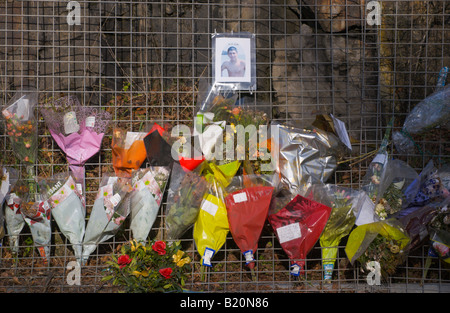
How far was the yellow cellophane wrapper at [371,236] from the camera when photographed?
8.27ft

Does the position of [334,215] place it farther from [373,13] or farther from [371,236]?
[373,13]

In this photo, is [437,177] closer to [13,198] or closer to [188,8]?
[188,8]

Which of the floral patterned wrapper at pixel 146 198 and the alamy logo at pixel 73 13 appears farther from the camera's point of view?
the alamy logo at pixel 73 13

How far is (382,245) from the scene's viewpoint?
8.27 ft

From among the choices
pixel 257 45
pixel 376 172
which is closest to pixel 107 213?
pixel 257 45

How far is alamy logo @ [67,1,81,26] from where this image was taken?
2.79 meters

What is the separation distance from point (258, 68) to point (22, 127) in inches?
62.4

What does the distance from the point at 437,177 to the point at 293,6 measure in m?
1.50

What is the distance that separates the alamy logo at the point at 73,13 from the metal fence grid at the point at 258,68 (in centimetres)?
3

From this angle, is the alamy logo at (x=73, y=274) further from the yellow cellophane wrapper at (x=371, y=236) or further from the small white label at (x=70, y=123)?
the yellow cellophane wrapper at (x=371, y=236)

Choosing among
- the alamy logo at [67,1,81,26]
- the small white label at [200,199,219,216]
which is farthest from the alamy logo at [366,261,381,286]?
the alamy logo at [67,1,81,26]

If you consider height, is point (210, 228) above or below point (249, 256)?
above

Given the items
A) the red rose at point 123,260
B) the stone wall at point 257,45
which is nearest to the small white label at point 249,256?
the red rose at point 123,260

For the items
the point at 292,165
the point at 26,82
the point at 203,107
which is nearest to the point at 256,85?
the point at 203,107
